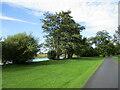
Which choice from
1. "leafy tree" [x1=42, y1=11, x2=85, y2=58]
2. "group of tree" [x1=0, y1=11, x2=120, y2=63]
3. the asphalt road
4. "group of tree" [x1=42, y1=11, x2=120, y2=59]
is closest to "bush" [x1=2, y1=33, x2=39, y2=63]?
"group of tree" [x1=0, y1=11, x2=120, y2=63]

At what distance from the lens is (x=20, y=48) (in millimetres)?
13430

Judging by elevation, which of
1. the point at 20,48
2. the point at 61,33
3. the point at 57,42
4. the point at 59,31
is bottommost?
the point at 20,48

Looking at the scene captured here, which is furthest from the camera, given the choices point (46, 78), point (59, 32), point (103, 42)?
point (103, 42)

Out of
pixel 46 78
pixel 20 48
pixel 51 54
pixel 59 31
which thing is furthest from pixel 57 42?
pixel 46 78

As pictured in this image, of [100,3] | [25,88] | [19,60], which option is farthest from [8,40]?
[100,3]

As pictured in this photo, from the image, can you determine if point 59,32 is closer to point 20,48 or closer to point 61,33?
point 61,33

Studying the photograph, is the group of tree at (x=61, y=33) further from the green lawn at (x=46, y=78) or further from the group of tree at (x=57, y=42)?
the green lawn at (x=46, y=78)

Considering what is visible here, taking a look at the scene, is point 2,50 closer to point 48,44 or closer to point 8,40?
point 8,40

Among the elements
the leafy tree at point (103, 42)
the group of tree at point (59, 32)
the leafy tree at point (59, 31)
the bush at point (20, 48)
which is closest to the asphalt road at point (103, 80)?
the bush at point (20, 48)

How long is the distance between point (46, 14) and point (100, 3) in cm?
1573

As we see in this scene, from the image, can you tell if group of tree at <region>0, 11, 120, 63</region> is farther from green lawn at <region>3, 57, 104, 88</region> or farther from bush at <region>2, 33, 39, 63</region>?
green lawn at <region>3, 57, 104, 88</region>

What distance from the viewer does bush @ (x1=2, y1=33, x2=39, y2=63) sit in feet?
42.1

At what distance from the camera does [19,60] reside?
1366cm

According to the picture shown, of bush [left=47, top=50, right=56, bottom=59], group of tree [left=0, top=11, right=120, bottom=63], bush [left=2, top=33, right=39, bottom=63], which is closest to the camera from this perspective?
bush [left=2, top=33, right=39, bottom=63]
